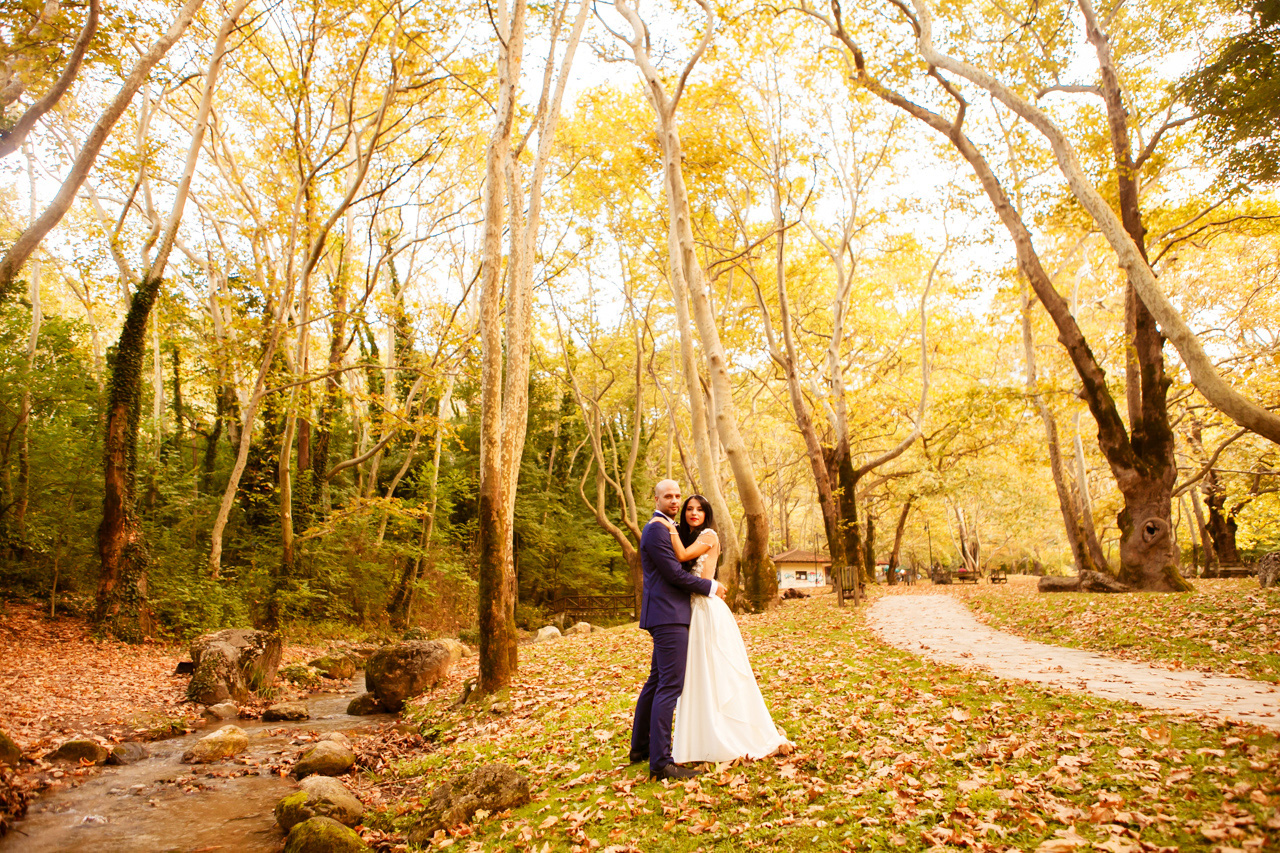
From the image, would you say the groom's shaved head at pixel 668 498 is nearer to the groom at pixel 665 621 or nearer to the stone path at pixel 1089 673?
the groom at pixel 665 621

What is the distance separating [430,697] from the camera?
32.4 feet

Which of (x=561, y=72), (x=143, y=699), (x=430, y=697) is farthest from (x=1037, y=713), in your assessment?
(x=561, y=72)

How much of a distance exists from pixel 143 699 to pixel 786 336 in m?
14.9

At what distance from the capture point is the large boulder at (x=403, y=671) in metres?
10.1

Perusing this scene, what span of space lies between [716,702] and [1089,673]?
471 cm

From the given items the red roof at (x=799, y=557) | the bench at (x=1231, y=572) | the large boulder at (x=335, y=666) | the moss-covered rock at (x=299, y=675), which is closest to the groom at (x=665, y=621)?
the moss-covered rock at (x=299, y=675)

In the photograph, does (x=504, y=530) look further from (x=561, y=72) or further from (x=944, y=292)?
(x=944, y=292)

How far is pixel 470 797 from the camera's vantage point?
15.1 ft

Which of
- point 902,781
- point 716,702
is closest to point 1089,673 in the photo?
point 902,781

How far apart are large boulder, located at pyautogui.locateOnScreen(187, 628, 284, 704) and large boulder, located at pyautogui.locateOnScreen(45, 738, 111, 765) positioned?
2618 mm

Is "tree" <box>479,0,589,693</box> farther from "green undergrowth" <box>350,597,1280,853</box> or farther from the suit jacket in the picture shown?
the suit jacket

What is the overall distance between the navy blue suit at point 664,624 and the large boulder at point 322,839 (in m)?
1.99

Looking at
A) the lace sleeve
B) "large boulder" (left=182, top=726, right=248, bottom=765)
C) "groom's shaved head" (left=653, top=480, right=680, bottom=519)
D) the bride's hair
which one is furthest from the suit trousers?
"large boulder" (left=182, top=726, right=248, bottom=765)

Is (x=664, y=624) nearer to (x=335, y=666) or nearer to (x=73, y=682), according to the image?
(x=73, y=682)
